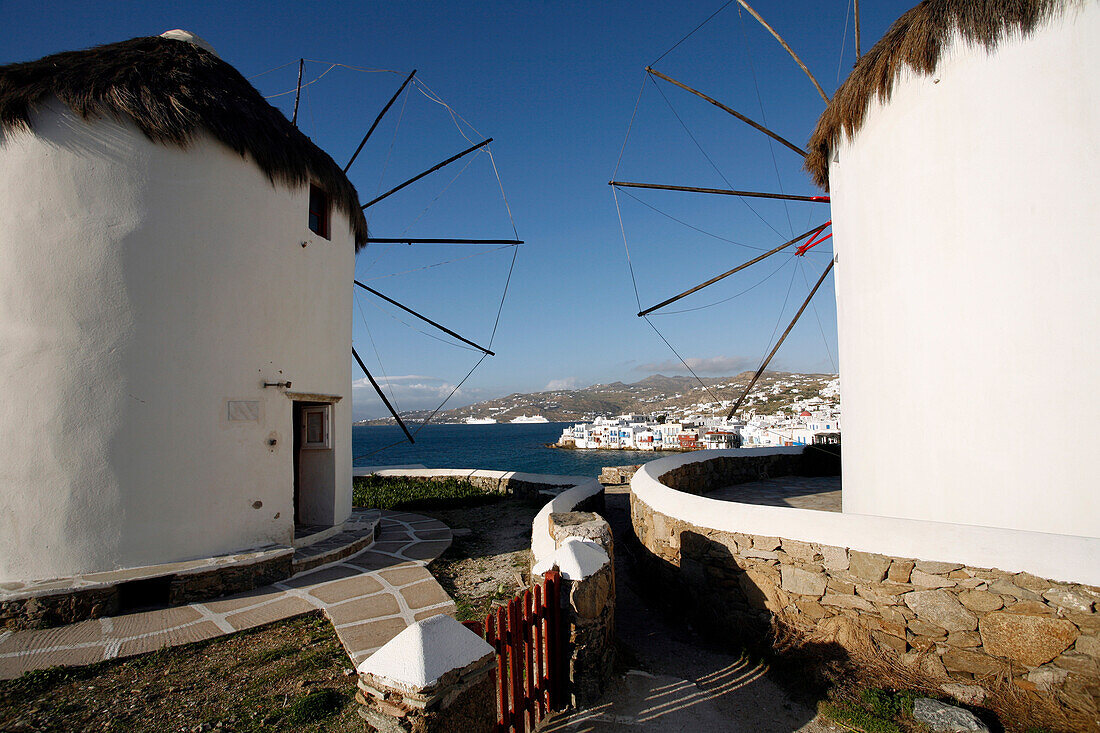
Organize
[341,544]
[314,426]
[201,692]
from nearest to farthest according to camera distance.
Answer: [201,692] < [341,544] < [314,426]

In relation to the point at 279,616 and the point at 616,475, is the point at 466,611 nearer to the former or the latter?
the point at 279,616

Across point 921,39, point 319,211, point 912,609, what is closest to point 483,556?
point 912,609

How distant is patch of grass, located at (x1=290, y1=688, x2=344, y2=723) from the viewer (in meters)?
3.35

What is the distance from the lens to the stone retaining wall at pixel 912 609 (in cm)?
346

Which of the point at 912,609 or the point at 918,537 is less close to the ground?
the point at 918,537

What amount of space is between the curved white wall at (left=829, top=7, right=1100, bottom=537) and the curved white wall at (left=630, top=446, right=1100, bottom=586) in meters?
1.07

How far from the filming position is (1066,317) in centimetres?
430

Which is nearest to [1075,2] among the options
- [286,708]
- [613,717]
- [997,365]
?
[997,365]

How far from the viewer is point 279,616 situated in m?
4.94

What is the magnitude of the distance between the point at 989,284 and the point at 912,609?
299 centimetres

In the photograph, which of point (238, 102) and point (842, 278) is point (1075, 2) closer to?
point (842, 278)

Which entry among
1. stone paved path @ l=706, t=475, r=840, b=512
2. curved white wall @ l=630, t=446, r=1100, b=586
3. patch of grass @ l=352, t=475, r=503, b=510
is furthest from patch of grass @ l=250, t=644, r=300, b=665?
patch of grass @ l=352, t=475, r=503, b=510

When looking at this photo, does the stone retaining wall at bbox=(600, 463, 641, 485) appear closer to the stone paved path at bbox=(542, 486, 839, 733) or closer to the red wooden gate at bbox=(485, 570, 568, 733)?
the stone paved path at bbox=(542, 486, 839, 733)

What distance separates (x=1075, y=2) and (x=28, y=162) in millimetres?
9955
